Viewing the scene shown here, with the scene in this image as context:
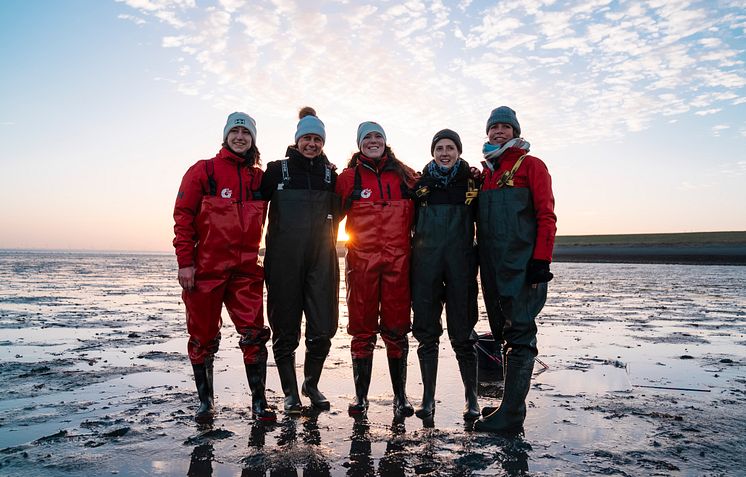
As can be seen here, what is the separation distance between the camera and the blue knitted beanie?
14.5 ft

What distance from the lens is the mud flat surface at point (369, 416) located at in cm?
294

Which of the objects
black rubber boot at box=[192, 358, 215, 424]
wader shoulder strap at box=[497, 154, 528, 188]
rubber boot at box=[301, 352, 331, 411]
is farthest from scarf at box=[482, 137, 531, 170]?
black rubber boot at box=[192, 358, 215, 424]

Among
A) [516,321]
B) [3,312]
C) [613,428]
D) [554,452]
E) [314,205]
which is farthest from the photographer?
[3,312]

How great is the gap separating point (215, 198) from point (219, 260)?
53 cm

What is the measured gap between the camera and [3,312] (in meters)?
9.30

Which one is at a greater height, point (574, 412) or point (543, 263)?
point (543, 263)

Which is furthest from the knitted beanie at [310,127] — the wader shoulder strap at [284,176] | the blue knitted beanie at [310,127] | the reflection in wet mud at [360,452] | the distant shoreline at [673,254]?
the distant shoreline at [673,254]

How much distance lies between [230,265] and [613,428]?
10.7ft

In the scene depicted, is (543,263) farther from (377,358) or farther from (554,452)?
(377,358)

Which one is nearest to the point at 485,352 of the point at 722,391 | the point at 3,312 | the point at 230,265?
the point at 722,391

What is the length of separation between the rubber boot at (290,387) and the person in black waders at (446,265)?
3.43 feet

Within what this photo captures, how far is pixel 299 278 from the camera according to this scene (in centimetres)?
424

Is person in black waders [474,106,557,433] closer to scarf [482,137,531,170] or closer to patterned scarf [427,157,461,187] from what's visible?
scarf [482,137,531,170]

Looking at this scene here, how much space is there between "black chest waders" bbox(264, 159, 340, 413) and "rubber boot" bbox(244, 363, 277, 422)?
0.70ft
